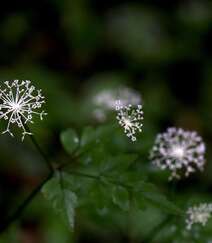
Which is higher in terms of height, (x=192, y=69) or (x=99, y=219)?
(x=192, y=69)

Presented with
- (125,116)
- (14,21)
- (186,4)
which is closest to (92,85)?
(14,21)

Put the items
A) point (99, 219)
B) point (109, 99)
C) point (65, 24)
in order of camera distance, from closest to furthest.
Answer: point (99, 219)
point (109, 99)
point (65, 24)

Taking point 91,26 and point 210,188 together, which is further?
point 91,26

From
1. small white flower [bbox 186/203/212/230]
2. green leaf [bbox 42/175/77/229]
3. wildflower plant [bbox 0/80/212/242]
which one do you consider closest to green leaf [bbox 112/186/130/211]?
wildflower plant [bbox 0/80/212/242]

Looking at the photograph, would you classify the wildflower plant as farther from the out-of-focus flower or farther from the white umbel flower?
the out-of-focus flower

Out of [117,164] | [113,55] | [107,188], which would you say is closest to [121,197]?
[107,188]

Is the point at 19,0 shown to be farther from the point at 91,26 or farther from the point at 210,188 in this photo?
the point at 210,188

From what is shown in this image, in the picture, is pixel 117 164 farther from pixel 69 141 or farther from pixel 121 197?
pixel 69 141

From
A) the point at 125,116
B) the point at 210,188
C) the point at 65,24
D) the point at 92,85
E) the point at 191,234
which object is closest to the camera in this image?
the point at 125,116
